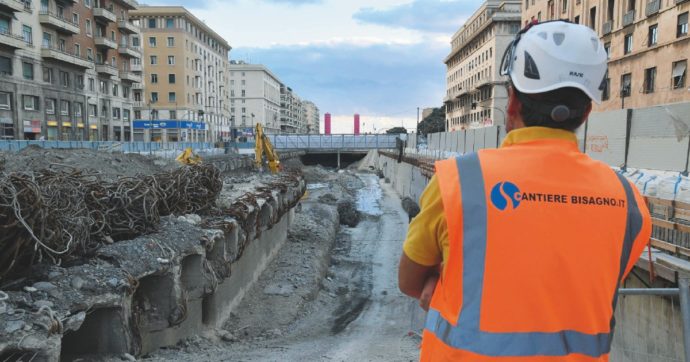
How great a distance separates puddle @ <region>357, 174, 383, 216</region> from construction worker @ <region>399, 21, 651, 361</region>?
3129 cm

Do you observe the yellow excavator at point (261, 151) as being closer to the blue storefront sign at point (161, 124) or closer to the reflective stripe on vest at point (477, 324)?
the reflective stripe on vest at point (477, 324)

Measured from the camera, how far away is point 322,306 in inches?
600

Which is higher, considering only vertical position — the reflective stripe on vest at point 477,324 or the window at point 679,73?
the window at point 679,73

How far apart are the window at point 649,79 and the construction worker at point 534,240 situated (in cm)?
3443

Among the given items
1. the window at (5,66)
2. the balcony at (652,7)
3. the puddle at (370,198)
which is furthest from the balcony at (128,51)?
the balcony at (652,7)

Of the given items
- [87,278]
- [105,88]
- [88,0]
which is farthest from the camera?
[105,88]

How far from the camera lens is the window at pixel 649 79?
30511 mm

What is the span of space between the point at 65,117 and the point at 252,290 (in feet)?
137

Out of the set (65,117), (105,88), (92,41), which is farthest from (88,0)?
(65,117)

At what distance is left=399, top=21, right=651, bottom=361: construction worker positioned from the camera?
4.99 ft

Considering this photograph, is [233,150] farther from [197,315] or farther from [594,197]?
[594,197]

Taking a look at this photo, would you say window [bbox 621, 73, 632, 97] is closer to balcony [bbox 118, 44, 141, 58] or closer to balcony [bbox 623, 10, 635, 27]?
balcony [bbox 623, 10, 635, 27]

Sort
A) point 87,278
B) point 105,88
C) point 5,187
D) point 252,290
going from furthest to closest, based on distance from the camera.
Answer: point 105,88 → point 252,290 → point 87,278 → point 5,187

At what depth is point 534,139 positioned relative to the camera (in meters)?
1.68
